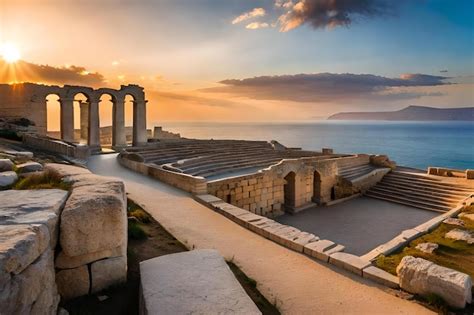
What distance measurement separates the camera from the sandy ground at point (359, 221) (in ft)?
50.5

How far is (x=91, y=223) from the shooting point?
373 cm

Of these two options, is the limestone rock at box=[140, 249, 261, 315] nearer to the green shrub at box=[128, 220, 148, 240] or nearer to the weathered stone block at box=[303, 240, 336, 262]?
the green shrub at box=[128, 220, 148, 240]

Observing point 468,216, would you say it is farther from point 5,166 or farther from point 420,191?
point 5,166

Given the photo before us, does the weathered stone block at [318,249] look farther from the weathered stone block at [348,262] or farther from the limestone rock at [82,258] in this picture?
the limestone rock at [82,258]

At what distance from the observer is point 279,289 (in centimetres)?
556

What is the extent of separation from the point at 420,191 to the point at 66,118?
87.1ft

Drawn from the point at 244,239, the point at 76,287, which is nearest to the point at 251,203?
the point at 244,239

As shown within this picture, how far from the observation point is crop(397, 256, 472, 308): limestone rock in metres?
5.17

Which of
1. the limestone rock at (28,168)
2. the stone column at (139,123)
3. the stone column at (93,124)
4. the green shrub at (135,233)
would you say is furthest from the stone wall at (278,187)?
the stone column at (93,124)

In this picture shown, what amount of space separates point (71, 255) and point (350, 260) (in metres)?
5.44

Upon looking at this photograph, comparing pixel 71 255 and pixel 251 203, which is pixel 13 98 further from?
pixel 71 255

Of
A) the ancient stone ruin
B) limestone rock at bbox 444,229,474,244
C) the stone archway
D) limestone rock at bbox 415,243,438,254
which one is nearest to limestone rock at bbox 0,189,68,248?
limestone rock at bbox 415,243,438,254

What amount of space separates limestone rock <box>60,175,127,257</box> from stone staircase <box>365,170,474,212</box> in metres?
20.6

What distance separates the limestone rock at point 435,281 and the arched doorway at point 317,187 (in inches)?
614
